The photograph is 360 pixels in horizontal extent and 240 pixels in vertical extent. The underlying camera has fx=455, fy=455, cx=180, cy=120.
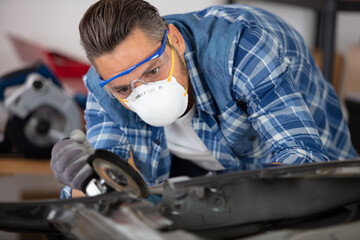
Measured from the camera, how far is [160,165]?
4.92 ft

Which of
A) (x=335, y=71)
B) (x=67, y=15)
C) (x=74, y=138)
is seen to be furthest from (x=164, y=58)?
(x=335, y=71)

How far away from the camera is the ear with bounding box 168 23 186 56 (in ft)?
4.01

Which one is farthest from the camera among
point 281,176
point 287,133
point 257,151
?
point 257,151

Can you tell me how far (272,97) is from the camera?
1142 mm

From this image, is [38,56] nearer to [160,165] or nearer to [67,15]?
[67,15]

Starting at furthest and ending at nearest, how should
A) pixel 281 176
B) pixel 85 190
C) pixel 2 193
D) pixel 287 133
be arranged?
pixel 2 193, pixel 287 133, pixel 85 190, pixel 281 176

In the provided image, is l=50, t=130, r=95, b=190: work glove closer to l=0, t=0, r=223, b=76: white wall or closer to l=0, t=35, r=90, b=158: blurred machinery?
l=0, t=35, r=90, b=158: blurred machinery

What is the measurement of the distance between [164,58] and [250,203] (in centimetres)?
48

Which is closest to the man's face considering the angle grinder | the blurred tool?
the angle grinder

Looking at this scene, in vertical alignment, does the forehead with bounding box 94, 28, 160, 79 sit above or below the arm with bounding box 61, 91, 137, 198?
above

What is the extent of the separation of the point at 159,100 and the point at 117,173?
0.39 m

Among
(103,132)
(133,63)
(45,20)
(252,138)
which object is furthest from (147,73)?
(45,20)

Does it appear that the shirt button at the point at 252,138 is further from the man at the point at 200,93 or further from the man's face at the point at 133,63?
the man's face at the point at 133,63

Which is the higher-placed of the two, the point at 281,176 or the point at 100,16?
the point at 100,16
